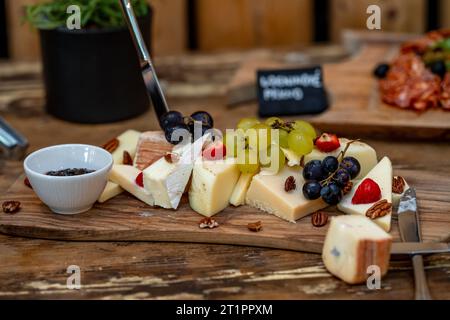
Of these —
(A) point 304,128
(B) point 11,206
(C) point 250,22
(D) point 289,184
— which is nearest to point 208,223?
(D) point 289,184

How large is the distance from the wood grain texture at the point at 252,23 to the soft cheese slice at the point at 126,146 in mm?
994

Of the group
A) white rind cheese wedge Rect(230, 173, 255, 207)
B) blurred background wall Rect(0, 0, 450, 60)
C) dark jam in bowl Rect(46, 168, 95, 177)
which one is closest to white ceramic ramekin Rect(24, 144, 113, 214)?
dark jam in bowl Rect(46, 168, 95, 177)

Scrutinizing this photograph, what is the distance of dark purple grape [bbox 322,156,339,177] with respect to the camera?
139 centimetres

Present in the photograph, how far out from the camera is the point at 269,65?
7.13 feet

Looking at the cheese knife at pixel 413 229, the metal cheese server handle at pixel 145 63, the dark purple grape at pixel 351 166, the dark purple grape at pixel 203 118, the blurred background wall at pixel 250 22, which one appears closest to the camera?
the cheese knife at pixel 413 229

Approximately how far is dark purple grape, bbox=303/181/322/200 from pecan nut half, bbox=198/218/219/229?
0.17 metres

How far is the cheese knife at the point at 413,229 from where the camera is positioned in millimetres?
1180

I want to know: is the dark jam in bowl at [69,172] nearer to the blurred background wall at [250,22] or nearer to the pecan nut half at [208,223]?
the pecan nut half at [208,223]

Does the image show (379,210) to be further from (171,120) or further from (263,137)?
(171,120)

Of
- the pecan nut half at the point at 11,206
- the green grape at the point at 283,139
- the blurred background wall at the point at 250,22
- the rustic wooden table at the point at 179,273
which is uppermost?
the blurred background wall at the point at 250,22

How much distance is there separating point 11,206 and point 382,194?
68cm

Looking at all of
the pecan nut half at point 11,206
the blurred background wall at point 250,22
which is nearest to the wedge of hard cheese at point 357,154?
the pecan nut half at point 11,206

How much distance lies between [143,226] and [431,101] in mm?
817


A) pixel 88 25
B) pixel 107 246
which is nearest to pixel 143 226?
pixel 107 246
